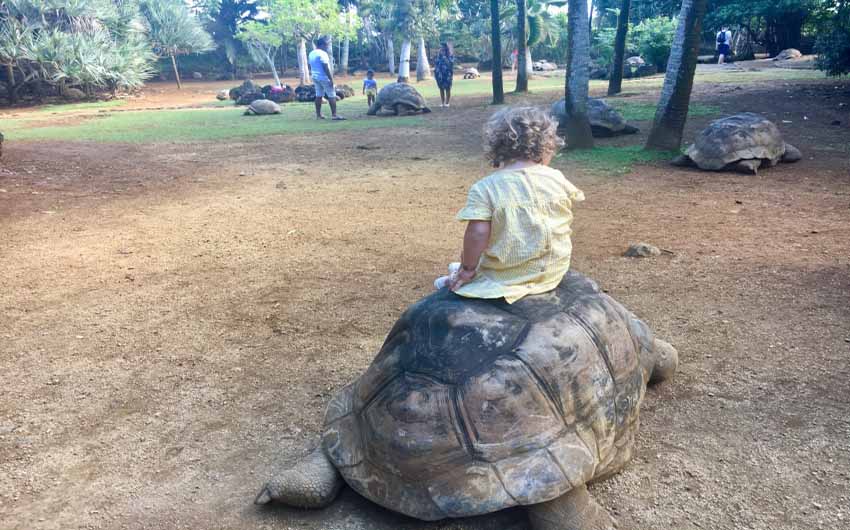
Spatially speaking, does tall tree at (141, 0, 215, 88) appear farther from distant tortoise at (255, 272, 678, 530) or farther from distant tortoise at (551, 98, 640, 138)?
distant tortoise at (255, 272, 678, 530)

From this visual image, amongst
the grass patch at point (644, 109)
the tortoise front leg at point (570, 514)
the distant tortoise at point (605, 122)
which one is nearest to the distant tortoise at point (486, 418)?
the tortoise front leg at point (570, 514)

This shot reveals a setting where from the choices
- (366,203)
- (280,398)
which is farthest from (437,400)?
(366,203)

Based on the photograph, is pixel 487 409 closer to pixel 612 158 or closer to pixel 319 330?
pixel 319 330

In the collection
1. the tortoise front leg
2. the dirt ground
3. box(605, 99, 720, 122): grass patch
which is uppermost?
box(605, 99, 720, 122): grass patch

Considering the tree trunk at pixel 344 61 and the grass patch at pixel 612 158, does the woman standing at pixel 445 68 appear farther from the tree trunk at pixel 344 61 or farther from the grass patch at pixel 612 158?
the tree trunk at pixel 344 61

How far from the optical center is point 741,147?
23.1ft

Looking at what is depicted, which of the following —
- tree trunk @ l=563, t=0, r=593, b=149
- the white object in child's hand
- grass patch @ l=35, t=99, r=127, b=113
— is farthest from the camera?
grass patch @ l=35, t=99, r=127, b=113

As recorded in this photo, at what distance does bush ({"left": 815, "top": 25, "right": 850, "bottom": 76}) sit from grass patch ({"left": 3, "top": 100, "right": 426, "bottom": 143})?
8.45m

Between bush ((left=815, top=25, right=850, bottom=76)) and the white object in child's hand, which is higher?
bush ((left=815, top=25, right=850, bottom=76))

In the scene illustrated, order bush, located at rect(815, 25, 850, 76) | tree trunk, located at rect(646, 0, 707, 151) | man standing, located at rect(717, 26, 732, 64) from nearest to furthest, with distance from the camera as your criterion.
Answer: tree trunk, located at rect(646, 0, 707, 151)
bush, located at rect(815, 25, 850, 76)
man standing, located at rect(717, 26, 732, 64)

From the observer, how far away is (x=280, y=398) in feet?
9.97

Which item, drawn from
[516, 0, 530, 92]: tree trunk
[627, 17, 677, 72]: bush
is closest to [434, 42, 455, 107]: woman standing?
[516, 0, 530, 92]: tree trunk

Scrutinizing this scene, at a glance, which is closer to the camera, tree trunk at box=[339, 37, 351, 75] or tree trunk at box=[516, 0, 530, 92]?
tree trunk at box=[516, 0, 530, 92]

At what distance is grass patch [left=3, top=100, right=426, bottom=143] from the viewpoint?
12.5 meters
